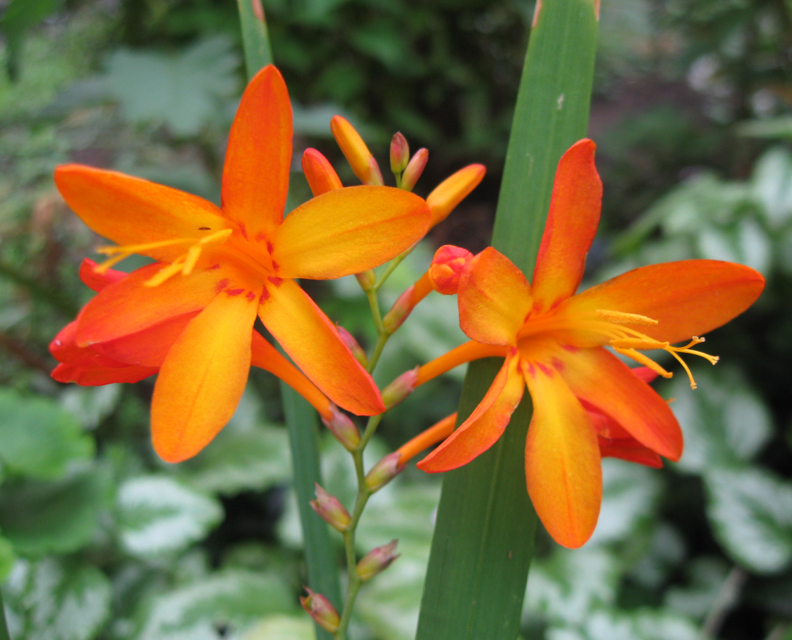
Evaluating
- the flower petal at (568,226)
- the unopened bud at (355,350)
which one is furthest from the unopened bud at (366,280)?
the flower petal at (568,226)

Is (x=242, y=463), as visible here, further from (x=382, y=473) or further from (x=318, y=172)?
(x=318, y=172)

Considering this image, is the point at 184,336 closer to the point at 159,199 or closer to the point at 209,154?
the point at 159,199

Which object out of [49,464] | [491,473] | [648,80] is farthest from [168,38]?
[648,80]

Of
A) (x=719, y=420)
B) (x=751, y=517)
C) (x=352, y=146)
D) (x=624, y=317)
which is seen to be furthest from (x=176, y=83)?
(x=751, y=517)

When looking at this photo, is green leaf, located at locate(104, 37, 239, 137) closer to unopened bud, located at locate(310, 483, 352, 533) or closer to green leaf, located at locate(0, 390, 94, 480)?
green leaf, located at locate(0, 390, 94, 480)

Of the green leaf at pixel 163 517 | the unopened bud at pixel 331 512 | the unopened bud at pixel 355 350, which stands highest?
the unopened bud at pixel 355 350

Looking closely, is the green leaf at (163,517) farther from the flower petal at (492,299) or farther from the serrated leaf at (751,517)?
the serrated leaf at (751,517)
